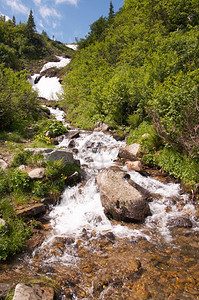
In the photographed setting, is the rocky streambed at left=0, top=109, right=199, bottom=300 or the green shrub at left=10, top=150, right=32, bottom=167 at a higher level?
the green shrub at left=10, top=150, right=32, bottom=167

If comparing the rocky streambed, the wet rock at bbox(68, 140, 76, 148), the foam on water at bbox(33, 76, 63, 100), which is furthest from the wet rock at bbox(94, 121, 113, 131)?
the foam on water at bbox(33, 76, 63, 100)

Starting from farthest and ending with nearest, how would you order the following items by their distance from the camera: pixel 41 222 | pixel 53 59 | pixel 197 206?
1. pixel 53 59
2. pixel 197 206
3. pixel 41 222

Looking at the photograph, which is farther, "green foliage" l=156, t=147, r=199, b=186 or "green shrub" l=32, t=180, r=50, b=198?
"green foliage" l=156, t=147, r=199, b=186

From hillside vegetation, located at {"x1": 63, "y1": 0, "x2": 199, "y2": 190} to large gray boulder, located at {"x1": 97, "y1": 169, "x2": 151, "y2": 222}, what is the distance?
2402mm

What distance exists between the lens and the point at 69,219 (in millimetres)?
5340

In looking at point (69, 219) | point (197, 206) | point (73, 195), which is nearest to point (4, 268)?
point (69, 219)

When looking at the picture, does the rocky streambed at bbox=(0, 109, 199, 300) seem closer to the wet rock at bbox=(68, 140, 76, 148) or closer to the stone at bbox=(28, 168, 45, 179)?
the stone at bbox=(28, 168, 45, 179)

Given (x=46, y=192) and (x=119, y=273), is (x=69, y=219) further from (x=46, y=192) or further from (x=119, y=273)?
(x=119, y=273)

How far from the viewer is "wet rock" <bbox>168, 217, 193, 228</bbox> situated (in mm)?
4914

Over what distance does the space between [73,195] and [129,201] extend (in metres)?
2.17

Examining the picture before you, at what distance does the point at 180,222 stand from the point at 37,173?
493 centimetres

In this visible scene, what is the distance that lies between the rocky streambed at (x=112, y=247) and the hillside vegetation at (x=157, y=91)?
5.59 feet

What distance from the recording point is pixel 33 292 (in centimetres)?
263

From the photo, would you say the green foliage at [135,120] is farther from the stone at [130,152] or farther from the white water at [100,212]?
the white water at [100,212]
